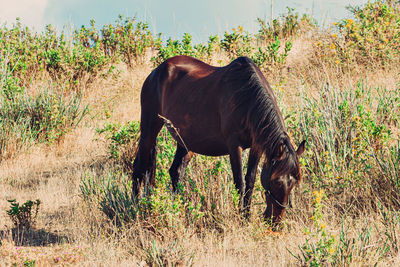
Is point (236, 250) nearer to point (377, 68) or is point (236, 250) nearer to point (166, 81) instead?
point (166, 81)

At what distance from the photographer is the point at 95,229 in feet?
15.5

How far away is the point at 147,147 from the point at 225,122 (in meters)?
1.71

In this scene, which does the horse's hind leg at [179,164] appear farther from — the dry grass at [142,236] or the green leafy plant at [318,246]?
the green leafy plant at [318,246]

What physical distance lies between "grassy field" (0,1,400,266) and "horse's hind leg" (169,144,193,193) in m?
0.16

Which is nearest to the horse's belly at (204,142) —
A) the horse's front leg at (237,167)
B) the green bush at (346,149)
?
the horse's front leg at (237,167)

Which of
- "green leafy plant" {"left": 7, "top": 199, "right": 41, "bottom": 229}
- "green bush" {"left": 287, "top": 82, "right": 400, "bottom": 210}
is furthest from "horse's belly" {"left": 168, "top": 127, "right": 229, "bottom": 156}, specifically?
"green leafy plant" {"left": 7, "top": 199, "right": 41, "bottom": 229}

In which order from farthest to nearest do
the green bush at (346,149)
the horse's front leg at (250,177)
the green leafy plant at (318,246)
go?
the green bush at (346,149), the horse's front leg at (250,177), the green leafy plant at (318,246)

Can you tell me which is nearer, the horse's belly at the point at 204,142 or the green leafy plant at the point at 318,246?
the green leafy plant at the point at 318,246

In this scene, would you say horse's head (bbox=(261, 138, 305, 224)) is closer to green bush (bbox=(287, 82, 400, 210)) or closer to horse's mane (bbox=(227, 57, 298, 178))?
horse's mane (bbox=(227, 57, 298, 178))

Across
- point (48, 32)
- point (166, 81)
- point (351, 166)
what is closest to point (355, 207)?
point (351, 166)

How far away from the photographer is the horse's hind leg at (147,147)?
18.7 feet

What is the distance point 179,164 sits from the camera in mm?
5484

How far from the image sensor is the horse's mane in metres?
3.75

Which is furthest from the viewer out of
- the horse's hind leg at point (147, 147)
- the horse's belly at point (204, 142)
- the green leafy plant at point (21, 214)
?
the horse's hind leg at point (147, 147)
